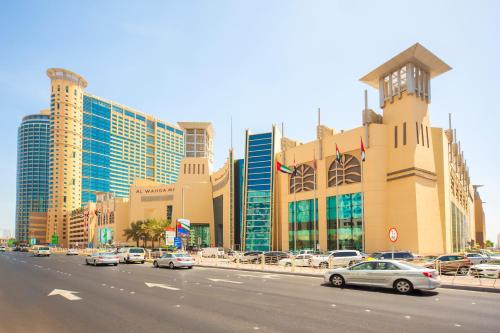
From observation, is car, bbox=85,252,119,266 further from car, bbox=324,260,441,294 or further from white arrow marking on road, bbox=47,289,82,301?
car, bbox=324,260,441,294

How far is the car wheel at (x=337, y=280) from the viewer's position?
18797 mm

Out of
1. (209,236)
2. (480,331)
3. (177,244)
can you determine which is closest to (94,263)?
(177,244)

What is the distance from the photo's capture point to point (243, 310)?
40.7ft

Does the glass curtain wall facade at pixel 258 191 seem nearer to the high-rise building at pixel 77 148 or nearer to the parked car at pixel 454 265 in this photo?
the parked car at pixel 454 265

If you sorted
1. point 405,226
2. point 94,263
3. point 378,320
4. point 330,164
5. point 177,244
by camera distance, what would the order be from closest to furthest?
point 378,320 → point 94,263 → point 177,244 → point 405,226 → point 330,164

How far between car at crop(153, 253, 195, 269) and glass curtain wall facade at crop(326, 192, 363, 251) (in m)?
28.9

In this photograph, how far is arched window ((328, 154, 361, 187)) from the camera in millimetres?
55469

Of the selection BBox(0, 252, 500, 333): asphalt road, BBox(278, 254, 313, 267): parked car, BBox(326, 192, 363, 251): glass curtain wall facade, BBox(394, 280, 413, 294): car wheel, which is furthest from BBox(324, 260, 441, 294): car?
BBox(326, 192, 363, 251): glass curtain wall facade

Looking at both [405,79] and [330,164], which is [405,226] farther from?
[405,79]

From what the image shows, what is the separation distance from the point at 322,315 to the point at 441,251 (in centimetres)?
4763

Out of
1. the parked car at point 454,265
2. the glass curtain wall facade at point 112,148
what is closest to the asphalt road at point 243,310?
the parked car at point 454,265

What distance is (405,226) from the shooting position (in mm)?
50219

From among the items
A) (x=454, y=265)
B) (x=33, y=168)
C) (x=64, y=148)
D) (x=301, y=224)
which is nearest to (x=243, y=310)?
(x=454, y=265)

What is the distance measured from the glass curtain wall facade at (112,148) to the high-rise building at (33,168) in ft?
127
